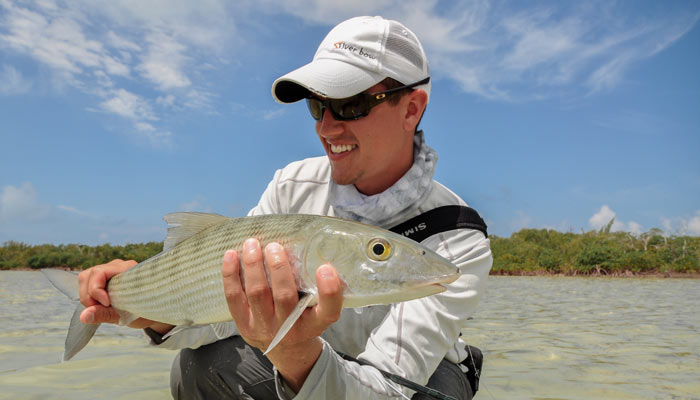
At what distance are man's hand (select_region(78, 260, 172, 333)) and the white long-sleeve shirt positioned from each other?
7.0 inches

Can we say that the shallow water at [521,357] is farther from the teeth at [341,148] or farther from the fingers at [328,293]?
the fingers at [328,293]

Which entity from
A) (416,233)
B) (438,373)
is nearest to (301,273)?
(416,233)

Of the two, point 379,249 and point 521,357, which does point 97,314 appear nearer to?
point 379,249

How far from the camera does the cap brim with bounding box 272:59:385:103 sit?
248 centimetres

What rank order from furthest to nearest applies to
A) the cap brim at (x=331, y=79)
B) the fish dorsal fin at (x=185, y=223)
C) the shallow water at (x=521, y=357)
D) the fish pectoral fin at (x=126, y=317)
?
the shallow water at (x=521, y=357), the cap brim at (x=331, y=79), the fish pectoral fin at (x=126, y=317), the fish dorsal fin at (x=185, y=223)

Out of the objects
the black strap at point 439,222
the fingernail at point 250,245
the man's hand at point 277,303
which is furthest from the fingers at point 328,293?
the black strap at point 439,222

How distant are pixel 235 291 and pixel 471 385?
6.03ft

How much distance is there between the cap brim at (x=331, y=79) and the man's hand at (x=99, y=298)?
4.01ft

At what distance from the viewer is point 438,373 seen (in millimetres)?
2609

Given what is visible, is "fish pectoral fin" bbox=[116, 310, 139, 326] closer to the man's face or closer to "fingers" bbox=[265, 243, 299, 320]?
"fingers" bbox=[265, 243, 299, 320]

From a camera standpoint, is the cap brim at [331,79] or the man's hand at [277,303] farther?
the cap brim at [331,79]

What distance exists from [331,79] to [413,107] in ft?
1.74

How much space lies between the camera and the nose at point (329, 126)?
2637mm

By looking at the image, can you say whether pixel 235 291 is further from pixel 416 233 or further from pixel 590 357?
pixel 590 357
